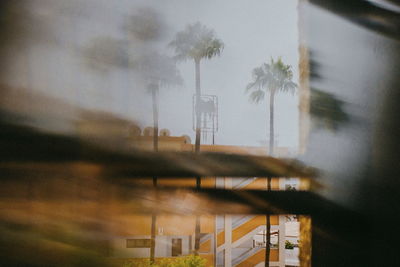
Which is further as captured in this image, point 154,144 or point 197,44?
point 197,44

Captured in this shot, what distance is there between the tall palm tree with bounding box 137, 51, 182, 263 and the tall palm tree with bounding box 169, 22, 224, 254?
77 mm

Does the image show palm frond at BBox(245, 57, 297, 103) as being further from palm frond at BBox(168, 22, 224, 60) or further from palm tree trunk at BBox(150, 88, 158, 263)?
palm tree trunk at BBox(150, 88, 158, 263)

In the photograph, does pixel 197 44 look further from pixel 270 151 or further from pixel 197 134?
pixel 270 151

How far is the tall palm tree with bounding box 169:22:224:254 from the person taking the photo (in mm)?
1004

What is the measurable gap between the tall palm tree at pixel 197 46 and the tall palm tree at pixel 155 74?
0.08 meters

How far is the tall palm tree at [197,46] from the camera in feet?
3.29

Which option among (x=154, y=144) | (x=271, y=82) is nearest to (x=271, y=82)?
(x=271, y=82)

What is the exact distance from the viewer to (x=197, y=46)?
42.6 inches

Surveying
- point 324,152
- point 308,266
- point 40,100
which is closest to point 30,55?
point 40,100

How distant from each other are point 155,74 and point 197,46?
0.84 feet

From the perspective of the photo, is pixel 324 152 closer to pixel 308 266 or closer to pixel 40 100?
pixel 308 266

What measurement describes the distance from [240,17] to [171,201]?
746 mm

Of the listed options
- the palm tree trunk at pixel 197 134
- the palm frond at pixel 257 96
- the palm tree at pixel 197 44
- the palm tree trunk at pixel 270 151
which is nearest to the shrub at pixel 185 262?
the palm tree trunk at pixel 197 134

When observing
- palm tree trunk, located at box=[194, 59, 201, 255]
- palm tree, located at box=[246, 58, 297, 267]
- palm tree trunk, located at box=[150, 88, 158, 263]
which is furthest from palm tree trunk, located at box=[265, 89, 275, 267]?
palm tree trunk, located at box=[150, 88, 158, 263]
